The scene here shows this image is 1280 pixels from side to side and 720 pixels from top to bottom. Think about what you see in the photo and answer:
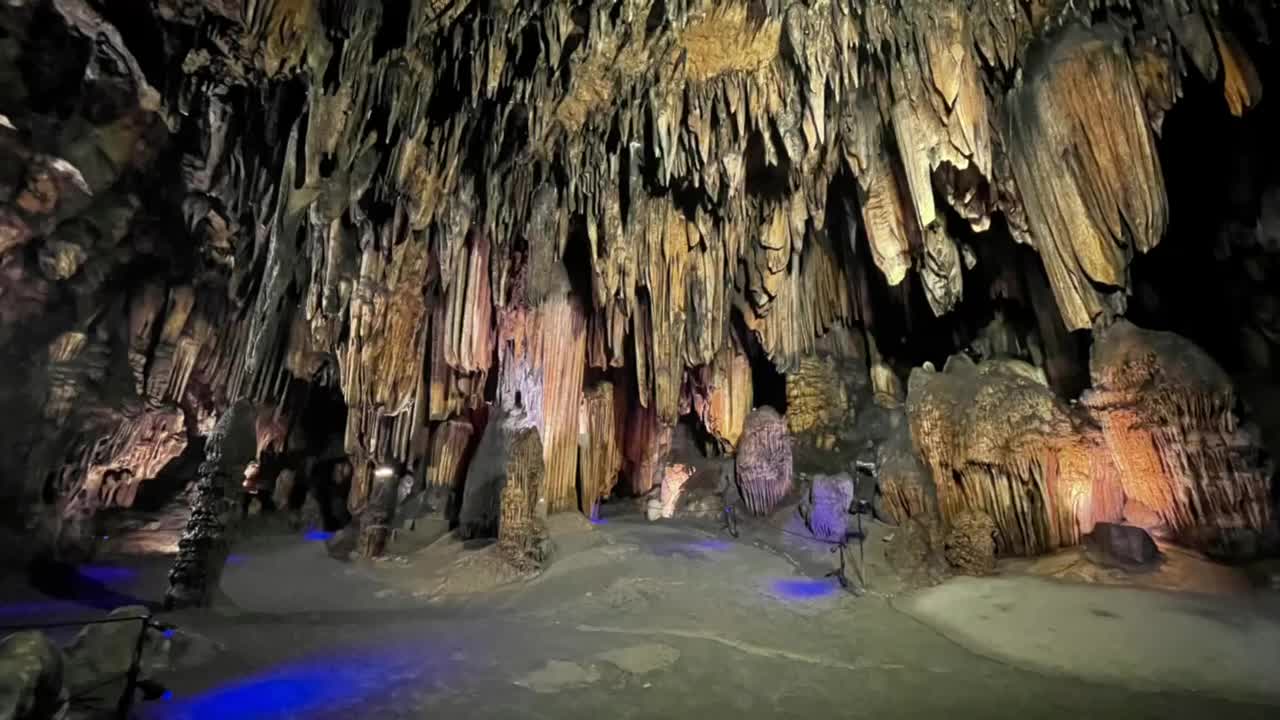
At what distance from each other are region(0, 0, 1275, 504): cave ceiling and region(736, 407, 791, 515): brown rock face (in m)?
1.57

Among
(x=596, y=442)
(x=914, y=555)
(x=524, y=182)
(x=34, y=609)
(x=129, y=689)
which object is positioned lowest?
(x=34, y=609)

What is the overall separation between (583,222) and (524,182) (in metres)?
1.21

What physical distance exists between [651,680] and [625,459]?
37.9 ft

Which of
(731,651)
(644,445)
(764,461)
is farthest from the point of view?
(644,445)

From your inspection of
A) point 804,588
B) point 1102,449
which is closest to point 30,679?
point 804,588

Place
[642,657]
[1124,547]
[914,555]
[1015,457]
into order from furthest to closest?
[1015,457] < [914,555] < [1124,547] < [642,657]

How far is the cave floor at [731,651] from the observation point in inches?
134

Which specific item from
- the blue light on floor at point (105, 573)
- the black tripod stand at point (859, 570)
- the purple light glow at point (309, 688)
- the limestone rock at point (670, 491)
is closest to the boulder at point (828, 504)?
the black tripod stand at point (859, 570)

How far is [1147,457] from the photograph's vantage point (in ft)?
21.9

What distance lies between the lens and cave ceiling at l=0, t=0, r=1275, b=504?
613 centimetres

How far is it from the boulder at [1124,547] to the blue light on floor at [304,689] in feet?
21.7

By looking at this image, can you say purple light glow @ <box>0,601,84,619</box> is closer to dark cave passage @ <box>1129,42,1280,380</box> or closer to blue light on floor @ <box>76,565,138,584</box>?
blue light on floor @ <box>76,565,138,584</box>

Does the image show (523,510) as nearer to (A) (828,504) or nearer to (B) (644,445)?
(A) (828,504)

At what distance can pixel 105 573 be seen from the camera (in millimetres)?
9266
